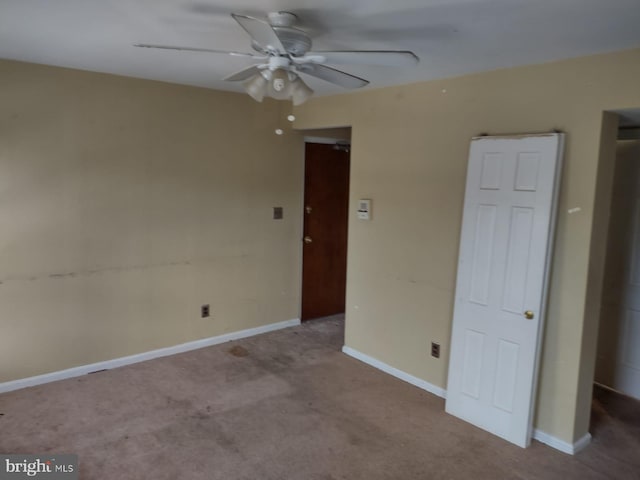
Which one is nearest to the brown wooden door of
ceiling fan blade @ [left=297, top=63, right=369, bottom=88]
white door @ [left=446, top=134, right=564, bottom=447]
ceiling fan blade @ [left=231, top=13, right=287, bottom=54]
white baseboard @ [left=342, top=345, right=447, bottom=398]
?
white baseboard @ [left=342, top=345, right=447, bottom=398]

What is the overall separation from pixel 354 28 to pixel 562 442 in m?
2.68

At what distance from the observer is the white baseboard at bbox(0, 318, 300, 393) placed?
138 inches

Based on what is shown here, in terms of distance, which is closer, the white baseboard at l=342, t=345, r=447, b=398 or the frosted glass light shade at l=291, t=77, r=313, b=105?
the frosted glass light shade at l=291, t=77, r=313, b=105

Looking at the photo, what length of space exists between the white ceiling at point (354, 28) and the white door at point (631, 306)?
1524 mm

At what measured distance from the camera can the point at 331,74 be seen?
7.65ft

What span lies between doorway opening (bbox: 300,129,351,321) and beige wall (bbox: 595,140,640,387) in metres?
2.65

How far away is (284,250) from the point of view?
16.3 ft

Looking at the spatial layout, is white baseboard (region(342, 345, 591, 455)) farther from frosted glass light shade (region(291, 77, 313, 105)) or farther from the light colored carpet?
frosted glass light shade (region(291, 77, 313, 105))

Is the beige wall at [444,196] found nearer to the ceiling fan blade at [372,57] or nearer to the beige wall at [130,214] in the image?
the beige wall at [130,214]

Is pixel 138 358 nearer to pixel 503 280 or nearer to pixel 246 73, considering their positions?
pixel 246 73

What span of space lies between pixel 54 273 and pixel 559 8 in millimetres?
3591

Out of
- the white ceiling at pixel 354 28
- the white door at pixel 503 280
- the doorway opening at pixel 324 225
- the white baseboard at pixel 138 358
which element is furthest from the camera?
the doorway opening at pixel 324 225

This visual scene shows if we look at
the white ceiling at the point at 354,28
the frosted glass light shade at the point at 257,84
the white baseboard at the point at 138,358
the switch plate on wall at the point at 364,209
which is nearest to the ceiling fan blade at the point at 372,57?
the white ceiling at the point at 354,28

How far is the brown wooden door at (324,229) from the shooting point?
5117 millimetres
